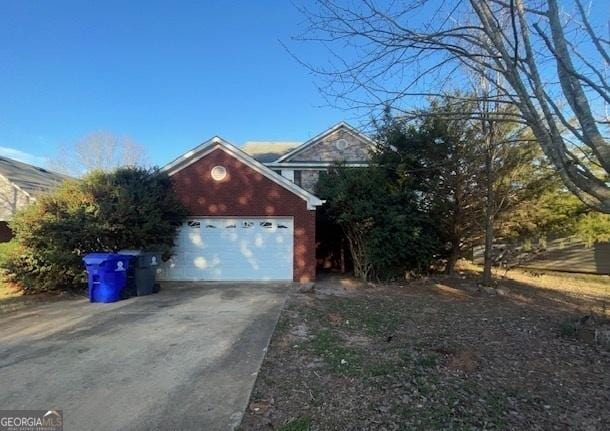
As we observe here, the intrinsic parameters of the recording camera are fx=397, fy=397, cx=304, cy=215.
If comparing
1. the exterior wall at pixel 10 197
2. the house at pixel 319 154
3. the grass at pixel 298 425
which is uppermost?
the house at pixel 319 154

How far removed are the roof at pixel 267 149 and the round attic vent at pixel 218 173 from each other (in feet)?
23.8

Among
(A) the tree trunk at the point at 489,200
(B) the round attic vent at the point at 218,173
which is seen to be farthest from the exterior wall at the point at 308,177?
(A) the tree trunk at the point at 489,200

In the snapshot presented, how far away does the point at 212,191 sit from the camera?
1325 centimetres

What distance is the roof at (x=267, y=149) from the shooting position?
21234mm

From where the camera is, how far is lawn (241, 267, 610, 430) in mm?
Result: 3859

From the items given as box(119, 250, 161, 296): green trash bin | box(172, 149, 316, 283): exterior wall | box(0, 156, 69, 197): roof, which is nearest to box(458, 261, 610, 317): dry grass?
box(172, 149, 316, 283): exterior wall

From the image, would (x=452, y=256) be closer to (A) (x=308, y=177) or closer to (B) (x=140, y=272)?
(A) (x=308, y=177)

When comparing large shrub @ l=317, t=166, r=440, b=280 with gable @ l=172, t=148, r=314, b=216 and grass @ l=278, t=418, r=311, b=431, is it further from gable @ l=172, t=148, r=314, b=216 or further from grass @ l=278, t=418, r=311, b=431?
grass @ l=278, t=418, r=311, b=431

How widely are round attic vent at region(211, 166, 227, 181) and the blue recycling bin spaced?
14.8ft

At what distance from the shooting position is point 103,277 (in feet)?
31.3

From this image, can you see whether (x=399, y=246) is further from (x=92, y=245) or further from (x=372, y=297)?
(x=92, y=245)

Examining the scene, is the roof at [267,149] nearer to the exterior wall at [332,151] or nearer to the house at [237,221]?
the exterior wall at [332,151]

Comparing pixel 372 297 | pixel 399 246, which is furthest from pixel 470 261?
pixel 372 297

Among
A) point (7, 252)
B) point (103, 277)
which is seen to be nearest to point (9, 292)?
point (7, 252)
